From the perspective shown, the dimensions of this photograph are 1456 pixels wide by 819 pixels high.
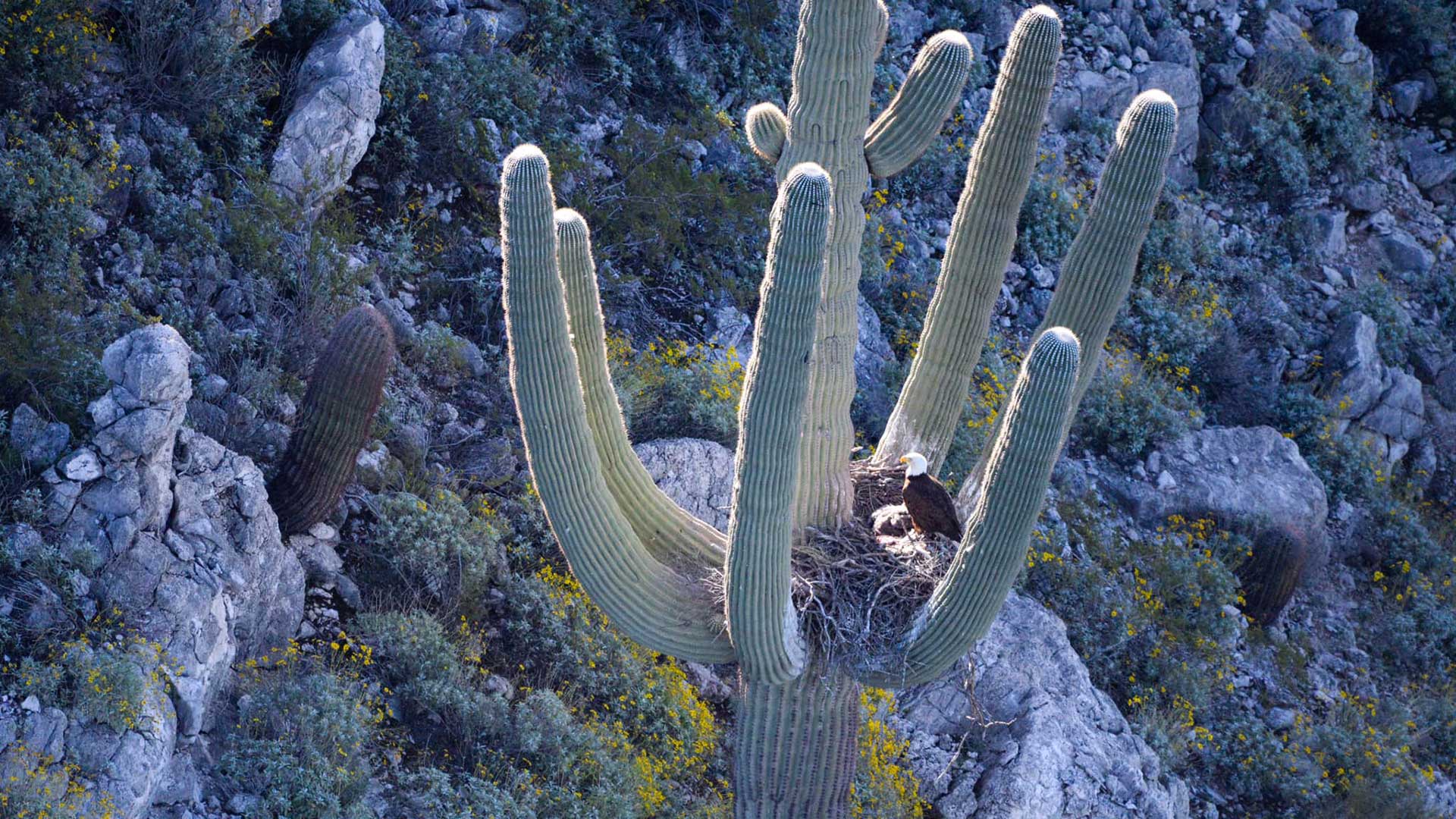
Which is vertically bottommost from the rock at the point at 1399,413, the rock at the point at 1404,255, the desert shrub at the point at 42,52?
the rock at the point at 1399,413

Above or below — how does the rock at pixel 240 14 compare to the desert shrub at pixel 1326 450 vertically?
above

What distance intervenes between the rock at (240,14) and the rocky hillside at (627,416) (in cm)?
2

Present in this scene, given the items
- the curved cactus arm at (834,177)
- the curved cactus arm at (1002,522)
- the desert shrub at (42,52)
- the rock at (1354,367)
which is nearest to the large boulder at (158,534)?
the desert shrub at (42,52)

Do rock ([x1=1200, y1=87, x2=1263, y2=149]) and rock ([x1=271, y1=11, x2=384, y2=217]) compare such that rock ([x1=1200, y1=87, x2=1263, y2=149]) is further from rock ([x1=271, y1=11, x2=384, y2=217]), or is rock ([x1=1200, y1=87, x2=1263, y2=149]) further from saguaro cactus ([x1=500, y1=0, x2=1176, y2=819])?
rock ([x1=271, y1=11, x2=384, y2=217])

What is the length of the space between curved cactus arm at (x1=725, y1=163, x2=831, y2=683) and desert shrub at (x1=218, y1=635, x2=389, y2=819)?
1628 millimetres

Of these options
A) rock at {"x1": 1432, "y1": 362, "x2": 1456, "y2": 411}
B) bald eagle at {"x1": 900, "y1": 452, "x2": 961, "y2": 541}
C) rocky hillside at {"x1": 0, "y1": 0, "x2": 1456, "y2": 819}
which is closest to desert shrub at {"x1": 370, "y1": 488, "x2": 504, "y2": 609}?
rocky hillside at {"x1": 0, "y1": 0, "x2": 1456, "y2": 819}

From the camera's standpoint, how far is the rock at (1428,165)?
→ 12.0m

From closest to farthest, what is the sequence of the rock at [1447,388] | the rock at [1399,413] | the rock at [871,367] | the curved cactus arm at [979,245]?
1. the curved cactus arm at [979,245]
2. the rock at [871,367]
3. the rock at [1399,413]
4. the rock at [1447,388]

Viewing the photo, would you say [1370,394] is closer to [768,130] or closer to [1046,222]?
[1046,222]

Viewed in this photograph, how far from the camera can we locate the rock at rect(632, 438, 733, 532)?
265 inches

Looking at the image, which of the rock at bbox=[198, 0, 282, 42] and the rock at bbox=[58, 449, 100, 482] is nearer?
the rock at bbox=[58, 449, 100, 482]

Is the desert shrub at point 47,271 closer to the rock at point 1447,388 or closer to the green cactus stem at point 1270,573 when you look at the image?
the green cactus stem at point 1270,573

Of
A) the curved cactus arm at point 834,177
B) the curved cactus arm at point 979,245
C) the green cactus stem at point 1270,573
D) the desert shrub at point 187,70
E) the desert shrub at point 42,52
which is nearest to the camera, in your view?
the curved cactus arm at point 834,177

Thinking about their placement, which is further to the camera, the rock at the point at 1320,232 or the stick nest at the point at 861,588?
the rock at the point at 1320,232
